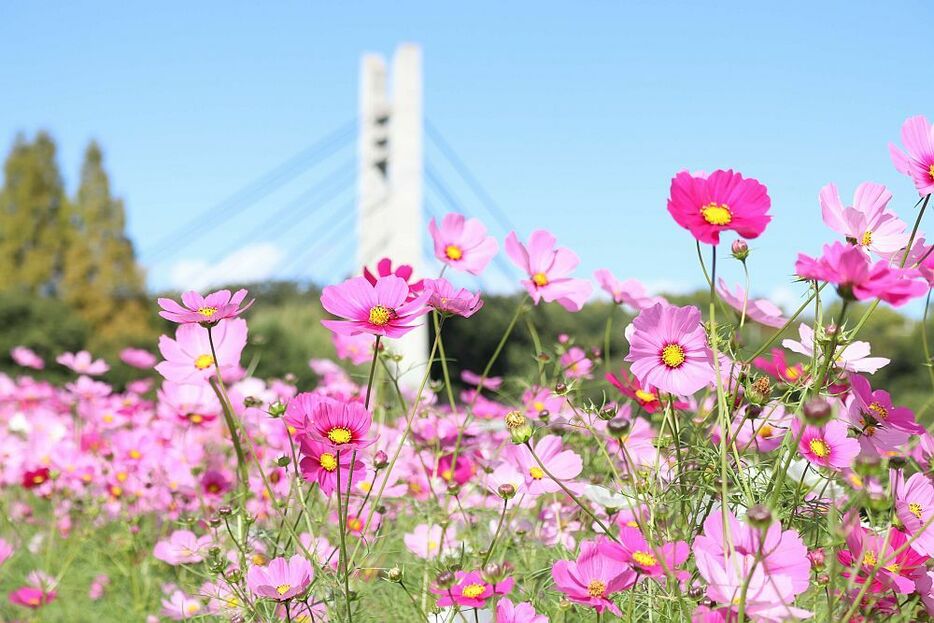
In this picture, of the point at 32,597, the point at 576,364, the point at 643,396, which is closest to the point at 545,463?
the point at 643,396

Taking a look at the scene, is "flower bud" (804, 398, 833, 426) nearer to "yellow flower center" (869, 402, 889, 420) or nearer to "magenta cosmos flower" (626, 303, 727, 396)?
"magenta cosmos flower" (626, 303, 727, 396)

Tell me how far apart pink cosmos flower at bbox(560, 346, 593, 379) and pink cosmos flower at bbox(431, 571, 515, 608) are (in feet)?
2.26

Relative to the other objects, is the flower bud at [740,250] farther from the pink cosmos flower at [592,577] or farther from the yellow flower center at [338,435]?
the yellow flower center at [338,435]

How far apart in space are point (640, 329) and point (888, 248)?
0.33m

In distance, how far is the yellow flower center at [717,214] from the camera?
0.86m

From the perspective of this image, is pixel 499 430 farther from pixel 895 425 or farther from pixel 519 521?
pixel 895 425

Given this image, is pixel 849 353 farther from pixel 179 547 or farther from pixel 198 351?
pixel 179 547

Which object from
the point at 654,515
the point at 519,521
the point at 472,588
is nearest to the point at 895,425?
the point at 654,515

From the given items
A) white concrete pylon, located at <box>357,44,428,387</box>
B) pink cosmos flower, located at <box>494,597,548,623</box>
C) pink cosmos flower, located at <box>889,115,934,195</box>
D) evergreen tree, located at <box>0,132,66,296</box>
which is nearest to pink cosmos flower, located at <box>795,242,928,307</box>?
pink cosmos flower, located at <box>889,115,934,195</box>

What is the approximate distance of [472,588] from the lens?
916mm

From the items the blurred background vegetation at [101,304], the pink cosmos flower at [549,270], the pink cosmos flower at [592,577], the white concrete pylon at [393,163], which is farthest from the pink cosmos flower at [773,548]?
the white concrete pylon at [393,163]

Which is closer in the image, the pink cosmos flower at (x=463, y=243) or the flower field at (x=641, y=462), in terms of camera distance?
the flower field at (x=641, y=462)

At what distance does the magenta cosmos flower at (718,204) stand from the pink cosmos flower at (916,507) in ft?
1.17

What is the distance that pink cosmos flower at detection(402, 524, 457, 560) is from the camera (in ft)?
4.25
